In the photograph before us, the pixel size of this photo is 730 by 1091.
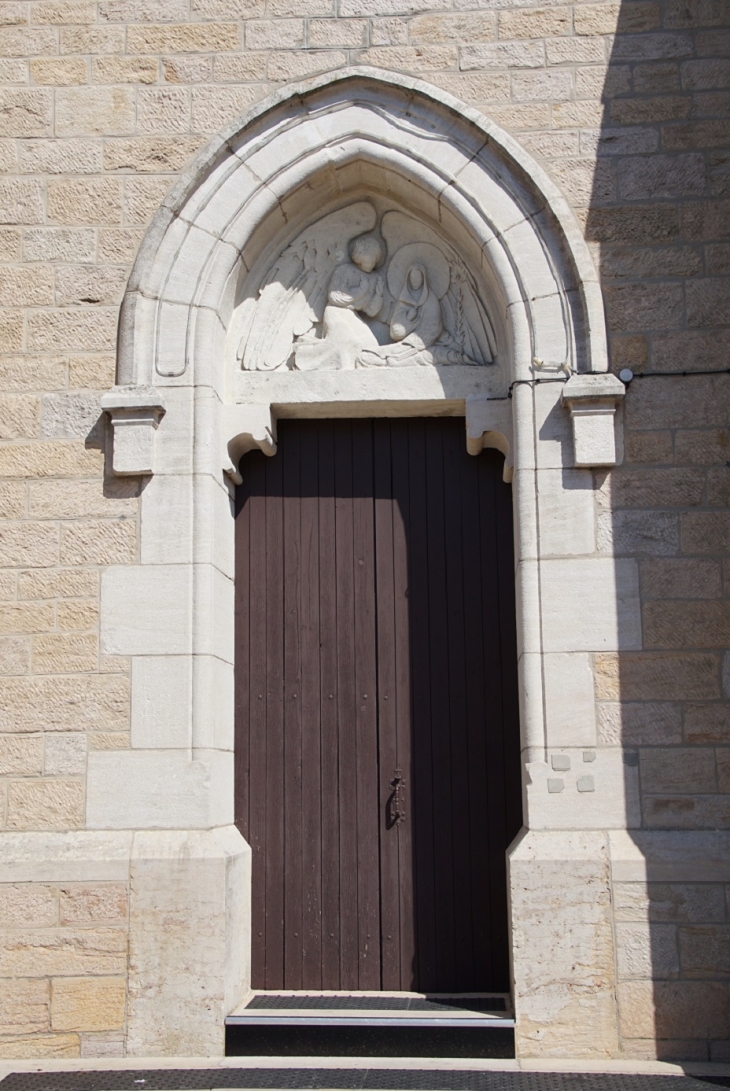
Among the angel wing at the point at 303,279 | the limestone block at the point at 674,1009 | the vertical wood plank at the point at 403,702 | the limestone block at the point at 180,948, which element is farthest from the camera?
the angel wing at the point at 303,279

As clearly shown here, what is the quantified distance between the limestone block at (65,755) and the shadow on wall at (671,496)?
89.3 inches

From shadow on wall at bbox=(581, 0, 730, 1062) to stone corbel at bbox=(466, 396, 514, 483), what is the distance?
1.70ft

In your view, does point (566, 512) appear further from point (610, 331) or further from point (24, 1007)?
point (24, 1007)

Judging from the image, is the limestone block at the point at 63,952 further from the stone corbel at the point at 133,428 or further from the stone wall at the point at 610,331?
the stone corbel at the point at 133,428

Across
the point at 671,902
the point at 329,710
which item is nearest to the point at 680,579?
the point at 671,902

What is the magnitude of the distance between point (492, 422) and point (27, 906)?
2990mm

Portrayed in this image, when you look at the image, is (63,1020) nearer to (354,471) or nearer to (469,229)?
(354,471)

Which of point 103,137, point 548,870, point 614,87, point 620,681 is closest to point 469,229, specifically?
point 614,87

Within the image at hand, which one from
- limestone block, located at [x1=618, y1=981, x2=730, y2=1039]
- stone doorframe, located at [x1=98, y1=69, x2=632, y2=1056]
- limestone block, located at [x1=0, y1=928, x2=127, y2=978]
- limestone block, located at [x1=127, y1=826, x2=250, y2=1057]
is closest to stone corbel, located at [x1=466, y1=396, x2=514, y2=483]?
stone doorframe, located at [x1=98, y1=69, x2=632, y2=1056]

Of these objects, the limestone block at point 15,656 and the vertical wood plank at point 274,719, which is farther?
the vertical wood plank at point 274,719

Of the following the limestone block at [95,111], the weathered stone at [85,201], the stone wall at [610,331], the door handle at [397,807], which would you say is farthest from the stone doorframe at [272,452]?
the door handle at [397,807]

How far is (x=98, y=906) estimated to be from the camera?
486cm

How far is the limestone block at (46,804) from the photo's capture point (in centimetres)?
500

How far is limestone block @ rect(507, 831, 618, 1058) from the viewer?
184 inches
